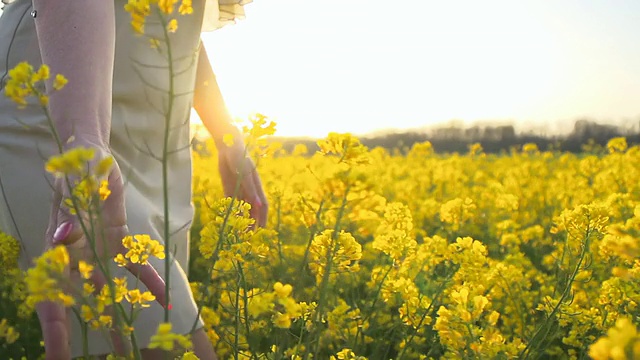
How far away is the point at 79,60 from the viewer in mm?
1368

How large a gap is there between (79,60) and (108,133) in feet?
0.52

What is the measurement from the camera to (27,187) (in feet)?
5.49

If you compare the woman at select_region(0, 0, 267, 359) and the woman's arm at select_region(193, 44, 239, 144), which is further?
the woman's arm at select_region(193, 44, 239, 144)

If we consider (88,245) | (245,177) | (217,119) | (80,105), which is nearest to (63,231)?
(88,245)

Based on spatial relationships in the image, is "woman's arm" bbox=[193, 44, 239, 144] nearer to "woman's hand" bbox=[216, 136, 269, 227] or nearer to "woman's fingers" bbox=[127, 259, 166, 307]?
"woman's hand" bbox=[216, 136, 269, 227]

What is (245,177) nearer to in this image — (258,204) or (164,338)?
(258,204)

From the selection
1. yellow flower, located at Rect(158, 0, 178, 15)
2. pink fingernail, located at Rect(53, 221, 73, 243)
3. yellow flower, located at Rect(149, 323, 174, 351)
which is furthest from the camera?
pink fingernail, located at Rect(53, 221, 73, 243)

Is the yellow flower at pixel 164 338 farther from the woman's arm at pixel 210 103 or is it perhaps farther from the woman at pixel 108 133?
the woman's arm at pixel 210 103

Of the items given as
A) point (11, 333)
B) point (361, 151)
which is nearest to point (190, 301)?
point (11, 333)

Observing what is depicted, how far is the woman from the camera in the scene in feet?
4.33

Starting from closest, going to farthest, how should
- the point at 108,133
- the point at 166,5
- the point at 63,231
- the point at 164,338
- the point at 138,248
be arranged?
the point at 164,338
the point at 166,5
the point at 63,231
the point at 138,248
the point at 108,133

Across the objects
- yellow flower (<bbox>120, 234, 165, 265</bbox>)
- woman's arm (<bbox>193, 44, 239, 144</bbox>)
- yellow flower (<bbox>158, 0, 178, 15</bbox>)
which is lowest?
yellow flower (<bbox>120, 234, 165, 265</bbox>)

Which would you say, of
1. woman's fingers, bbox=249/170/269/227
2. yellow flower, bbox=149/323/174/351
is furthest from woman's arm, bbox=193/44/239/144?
yellow flower, bbox=149/323/174/351

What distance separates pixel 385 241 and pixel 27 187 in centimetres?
106
